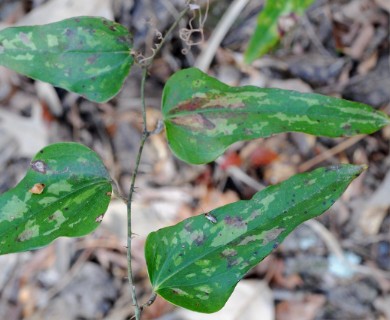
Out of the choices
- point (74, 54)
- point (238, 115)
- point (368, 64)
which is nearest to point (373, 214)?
point (368, 64)

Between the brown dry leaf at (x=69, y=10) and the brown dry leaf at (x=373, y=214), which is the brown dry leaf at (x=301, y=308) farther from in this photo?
the brown dry leaf at (x=69, y=10)

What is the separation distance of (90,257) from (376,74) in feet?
4.06

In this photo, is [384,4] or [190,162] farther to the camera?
[384,4]

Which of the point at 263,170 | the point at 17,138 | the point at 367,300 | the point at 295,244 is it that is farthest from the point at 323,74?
the point at 17,138

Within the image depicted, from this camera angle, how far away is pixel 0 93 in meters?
2.12

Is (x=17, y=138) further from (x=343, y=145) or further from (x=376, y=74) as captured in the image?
(x=376, y=74)

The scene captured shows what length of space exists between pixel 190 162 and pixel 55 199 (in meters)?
0.27

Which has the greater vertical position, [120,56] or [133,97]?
[120,56]

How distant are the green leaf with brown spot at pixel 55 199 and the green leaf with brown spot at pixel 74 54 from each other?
14 cm

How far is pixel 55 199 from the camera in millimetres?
1047

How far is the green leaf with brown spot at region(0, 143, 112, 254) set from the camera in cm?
100

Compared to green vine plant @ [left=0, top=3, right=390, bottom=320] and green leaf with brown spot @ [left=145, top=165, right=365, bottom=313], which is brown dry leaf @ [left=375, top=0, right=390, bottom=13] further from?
green leaf with brown spot @ [left=145, top=165, right=365, bottom=313]

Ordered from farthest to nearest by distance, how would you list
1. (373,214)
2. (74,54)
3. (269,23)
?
(373,214)
(269,23)
(74,54)

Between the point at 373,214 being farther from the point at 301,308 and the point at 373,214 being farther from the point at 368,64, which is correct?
the point at 368,64
